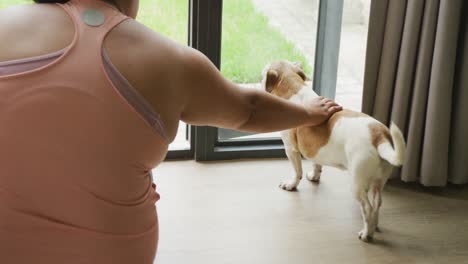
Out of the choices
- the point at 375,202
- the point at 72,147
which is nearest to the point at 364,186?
the point at 375,202

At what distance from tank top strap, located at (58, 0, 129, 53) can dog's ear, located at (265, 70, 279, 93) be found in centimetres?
90

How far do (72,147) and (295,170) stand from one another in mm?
1233

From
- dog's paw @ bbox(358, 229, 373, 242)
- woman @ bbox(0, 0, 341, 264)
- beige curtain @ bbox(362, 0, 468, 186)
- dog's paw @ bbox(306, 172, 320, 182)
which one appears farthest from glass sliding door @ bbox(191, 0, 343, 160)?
woman @ bbox(0, 0, 341, 264)

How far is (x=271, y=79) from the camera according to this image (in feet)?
6.73

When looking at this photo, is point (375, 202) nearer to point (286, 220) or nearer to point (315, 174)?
point (286, 220)

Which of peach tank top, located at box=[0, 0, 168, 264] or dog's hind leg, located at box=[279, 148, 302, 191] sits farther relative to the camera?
dog's hind leg, located at box=[279, 148, 302, 191]

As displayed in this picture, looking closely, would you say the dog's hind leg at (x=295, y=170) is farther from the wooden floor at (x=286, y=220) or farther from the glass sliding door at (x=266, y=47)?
the glass sliding door at (x=266, y=47)

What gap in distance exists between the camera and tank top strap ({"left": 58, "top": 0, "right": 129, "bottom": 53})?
3.69ft

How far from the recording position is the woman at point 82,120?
111 cm

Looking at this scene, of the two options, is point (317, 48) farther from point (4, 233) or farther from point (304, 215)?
point (4, 233)

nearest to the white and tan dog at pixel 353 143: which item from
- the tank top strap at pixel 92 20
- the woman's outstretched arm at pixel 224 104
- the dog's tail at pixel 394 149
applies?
the dog's tail at pixel 394 149

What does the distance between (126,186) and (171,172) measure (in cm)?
117

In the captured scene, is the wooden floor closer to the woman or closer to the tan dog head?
the tan dog head

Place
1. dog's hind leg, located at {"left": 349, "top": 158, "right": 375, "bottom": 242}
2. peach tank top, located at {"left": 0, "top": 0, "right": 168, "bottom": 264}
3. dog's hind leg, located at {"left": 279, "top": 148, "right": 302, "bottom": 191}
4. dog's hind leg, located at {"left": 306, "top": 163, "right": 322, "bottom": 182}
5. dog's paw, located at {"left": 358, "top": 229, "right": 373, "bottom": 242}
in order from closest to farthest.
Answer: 1. peach tank top, located at {"left": 0, "top": 0, "right": 168, "bottom": 264}
2. dog's hind leg, located at {"left": 349, "top": 158, "right": 375, "bottom": 242}
3. dog's paw, located at {"left": 358, "top": 229, "right": 373, "bottom": 242}
4. dog's hind leg, located at {"left": 279, "top": 148, "right": 302, "bottom": 191}
5. dog's hind leg, located at {"left": 306, "top": 163, "right": 322, "bottom": 182}
